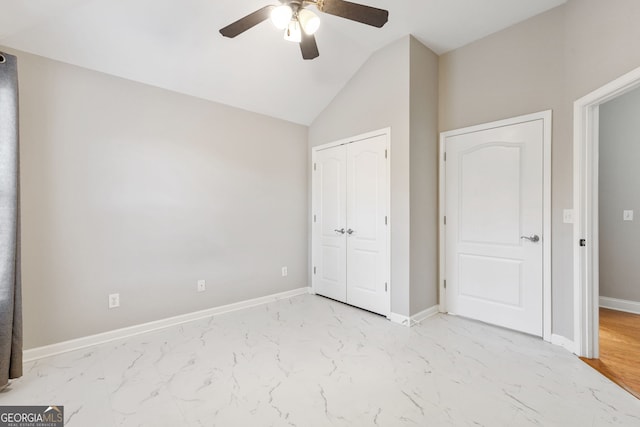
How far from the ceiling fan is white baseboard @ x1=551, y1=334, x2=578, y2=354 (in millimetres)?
2918

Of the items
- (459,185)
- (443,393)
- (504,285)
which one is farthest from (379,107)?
(443,393)

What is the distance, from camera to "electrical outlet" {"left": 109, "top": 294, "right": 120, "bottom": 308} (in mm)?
2727

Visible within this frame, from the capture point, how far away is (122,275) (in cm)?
279

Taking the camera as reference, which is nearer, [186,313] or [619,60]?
[619,60]

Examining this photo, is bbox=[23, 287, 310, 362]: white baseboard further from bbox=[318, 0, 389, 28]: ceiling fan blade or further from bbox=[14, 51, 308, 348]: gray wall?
bbox=[318, 0, 389, 28]: ceiling fan blade

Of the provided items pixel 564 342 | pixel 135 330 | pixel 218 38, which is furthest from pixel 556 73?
pixel 135 330

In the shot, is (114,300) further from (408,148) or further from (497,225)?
(497,225)

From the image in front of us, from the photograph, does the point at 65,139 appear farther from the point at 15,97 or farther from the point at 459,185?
the point at 459,185

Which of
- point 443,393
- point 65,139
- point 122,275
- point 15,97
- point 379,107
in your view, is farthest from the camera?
point 379,107

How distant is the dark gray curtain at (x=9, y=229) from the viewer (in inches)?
76.7

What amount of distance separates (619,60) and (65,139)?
167 inches

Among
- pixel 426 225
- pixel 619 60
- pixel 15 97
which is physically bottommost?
pixel 426 225

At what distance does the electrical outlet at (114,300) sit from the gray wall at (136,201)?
0.05m

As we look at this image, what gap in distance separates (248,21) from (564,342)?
140 inches
